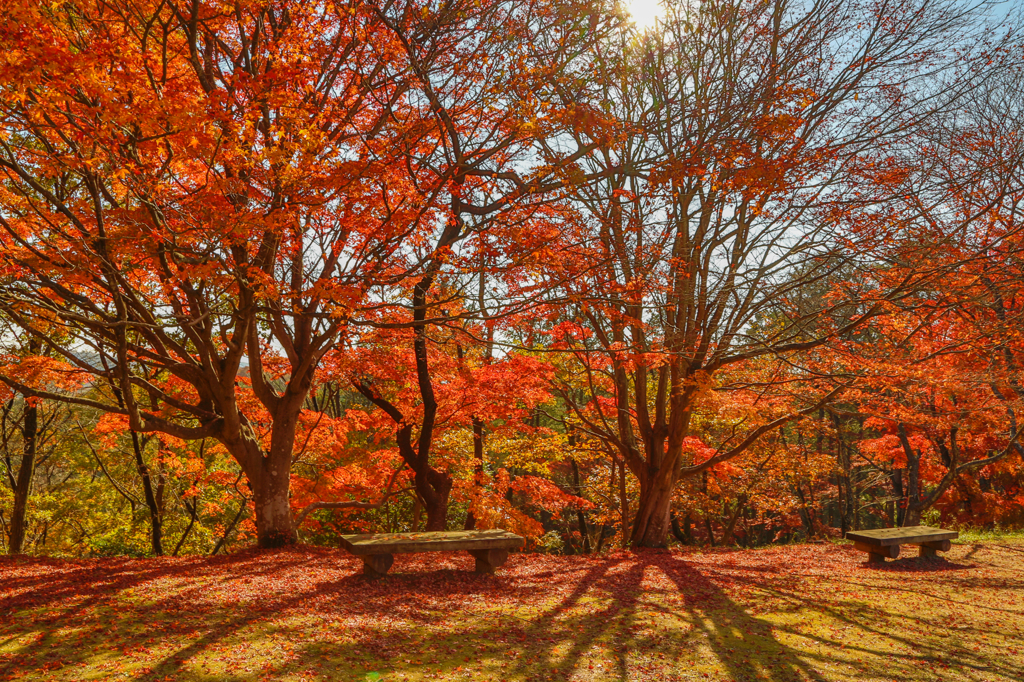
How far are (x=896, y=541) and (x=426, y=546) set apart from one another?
7.49 m

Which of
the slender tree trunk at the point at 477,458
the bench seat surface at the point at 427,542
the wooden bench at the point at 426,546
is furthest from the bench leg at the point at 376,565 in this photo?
the slender tree trunk at the point at 477,458

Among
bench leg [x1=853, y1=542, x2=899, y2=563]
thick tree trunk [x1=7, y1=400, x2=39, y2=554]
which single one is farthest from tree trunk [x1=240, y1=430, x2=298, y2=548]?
bench leg [x1=853, y1=542, x2=899, y2=563]

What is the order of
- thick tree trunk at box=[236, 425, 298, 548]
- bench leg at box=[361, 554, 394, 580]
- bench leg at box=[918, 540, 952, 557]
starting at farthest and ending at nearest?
bench leg at box=[918, 540, 952, 557] < thick tree trunk at box=[236, 425, 298, 548] < bench leg at box=[361, 554, 394, 580]

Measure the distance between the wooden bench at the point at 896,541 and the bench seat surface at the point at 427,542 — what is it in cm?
607

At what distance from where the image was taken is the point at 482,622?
18.8 ft

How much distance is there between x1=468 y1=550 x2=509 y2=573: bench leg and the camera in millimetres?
7723

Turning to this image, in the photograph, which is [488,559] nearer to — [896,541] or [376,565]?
[376,565]

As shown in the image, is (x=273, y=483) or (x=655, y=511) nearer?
(x=273, y=483)

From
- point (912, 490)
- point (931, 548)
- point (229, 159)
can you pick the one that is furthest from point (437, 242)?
point (912, 490)

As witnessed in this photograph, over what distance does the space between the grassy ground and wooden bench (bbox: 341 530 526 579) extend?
0.92ft

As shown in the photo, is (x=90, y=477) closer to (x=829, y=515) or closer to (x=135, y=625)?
(x=135, y=625)

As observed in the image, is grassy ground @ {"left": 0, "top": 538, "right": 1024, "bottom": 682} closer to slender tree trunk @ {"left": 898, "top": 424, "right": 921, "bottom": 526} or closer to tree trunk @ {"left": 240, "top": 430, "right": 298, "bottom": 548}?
tree trunk @ {"left": 240, "top": 430, "right": 298, "bottom": 548}

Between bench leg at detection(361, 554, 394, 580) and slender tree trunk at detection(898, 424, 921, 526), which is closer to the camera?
bench leg at detection(361, 554, 394, 580)

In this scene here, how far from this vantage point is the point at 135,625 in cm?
493
